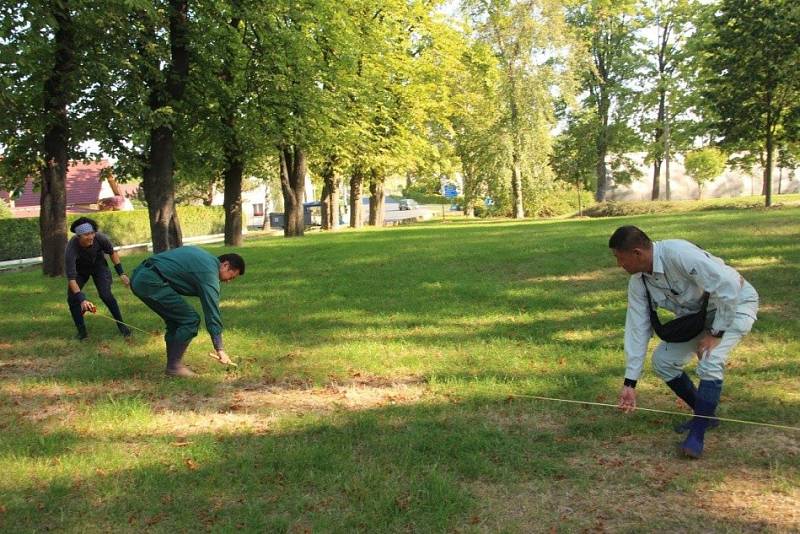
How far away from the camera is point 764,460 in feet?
13.8

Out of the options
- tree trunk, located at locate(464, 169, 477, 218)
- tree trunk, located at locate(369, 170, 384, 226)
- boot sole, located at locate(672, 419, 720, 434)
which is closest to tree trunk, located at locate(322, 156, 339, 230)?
tree trunk, located at locate(369, 170, 384, 226)

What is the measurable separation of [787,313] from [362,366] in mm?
5580

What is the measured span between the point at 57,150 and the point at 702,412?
1470 centimetres

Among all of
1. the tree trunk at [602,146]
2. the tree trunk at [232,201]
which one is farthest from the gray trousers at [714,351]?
the tree trunk at [602,146]

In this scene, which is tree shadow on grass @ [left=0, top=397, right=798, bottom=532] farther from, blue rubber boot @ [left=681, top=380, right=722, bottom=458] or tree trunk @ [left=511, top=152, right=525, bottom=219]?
tree trunk @ [left=511, top=152, right=525, bottom=219]

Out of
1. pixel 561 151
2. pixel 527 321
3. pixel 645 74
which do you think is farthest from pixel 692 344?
pixel 645 74

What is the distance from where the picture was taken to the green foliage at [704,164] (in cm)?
4681

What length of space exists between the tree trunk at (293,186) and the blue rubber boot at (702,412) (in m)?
22.6

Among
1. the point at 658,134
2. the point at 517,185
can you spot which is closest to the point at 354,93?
the point at 517,185

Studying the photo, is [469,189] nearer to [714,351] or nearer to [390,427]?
[390,427]

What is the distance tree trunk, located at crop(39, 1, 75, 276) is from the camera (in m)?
13.8

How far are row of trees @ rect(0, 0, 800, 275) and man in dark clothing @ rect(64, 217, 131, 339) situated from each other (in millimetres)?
4056

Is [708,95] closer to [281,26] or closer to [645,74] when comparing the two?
[281,26]

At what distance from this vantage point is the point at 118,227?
1356 inches
